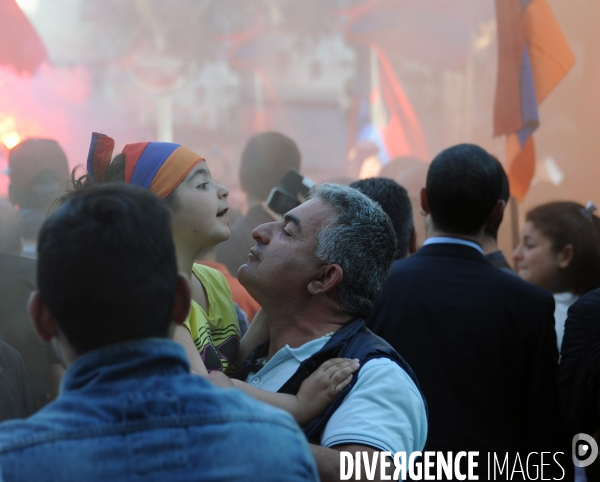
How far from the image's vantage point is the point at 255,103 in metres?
7.10

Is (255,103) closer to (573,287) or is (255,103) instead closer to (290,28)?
(290,28)

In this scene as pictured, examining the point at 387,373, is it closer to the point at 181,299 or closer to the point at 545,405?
the point at 181,299

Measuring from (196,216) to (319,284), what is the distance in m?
0.37

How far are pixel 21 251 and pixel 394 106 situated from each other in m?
4.87

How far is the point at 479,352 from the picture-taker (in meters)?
2.17

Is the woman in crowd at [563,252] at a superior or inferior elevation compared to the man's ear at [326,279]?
inferior

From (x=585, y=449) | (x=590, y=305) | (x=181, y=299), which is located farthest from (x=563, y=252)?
(x=181, y=299)

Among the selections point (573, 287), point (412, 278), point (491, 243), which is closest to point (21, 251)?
point (412, 278)

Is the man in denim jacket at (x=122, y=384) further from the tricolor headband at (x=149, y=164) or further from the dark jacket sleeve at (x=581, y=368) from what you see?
the dark jacket sleeve at (x=581, y=368)

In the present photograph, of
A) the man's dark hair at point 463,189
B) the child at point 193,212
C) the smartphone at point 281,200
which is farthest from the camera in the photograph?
the smartphone at point 281,200

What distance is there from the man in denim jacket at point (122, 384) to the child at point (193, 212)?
28.5 inches

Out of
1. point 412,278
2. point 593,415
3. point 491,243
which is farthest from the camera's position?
point 491,243

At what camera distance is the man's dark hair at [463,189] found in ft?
7.86

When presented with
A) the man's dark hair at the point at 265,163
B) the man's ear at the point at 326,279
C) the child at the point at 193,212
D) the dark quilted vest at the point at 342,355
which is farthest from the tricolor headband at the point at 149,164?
the man's dark hair at the point at 265,163
